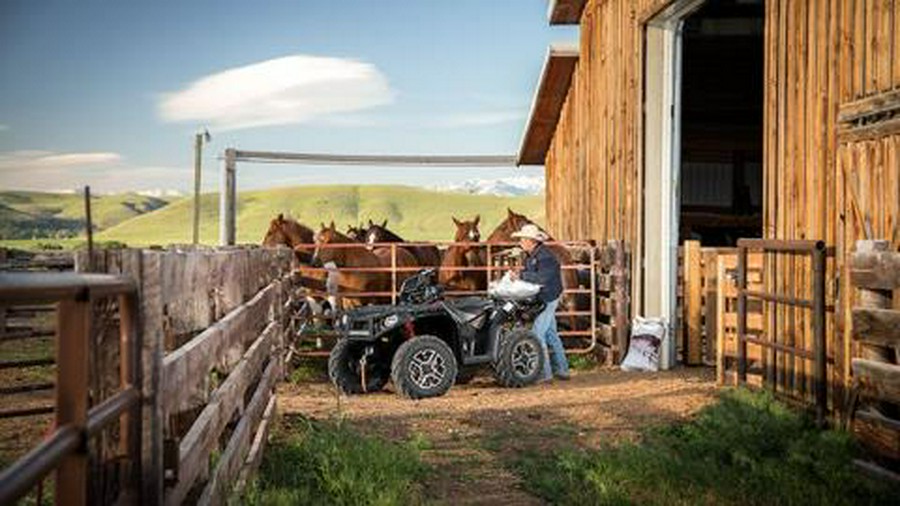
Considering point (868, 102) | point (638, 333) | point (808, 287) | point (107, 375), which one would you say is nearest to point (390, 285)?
point (638, 333)

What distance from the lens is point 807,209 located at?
9133 millimetres

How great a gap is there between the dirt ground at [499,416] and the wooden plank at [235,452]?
51.2 inches

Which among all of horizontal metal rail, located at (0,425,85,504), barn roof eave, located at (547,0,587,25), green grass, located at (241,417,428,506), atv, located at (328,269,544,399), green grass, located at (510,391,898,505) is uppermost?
barn roof eave, located at (547,0,587,25)

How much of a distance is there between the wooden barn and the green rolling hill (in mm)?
98930

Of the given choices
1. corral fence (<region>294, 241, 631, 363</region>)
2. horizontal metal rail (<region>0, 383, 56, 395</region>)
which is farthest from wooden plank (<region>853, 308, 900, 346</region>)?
corral fence (<region>294, 241, 631, 363</region>)

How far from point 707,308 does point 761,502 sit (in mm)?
7482

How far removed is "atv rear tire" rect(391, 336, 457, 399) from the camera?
35.3 ft

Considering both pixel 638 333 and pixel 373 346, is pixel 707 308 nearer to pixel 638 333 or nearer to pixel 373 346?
pixel 638 333

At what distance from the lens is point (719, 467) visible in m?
7.22

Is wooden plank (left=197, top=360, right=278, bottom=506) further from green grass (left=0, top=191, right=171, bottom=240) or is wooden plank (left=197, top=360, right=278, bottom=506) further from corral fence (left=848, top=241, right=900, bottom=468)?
green grass (left=0, top=191, right=171, bottom=240)

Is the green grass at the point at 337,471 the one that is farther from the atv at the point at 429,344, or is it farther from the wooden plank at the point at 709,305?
the wooden plank at the point at 709,305

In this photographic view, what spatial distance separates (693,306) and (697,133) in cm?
1086

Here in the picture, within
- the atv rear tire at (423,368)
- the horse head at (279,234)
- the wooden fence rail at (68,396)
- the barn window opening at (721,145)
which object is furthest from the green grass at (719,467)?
the barn window opening at (721,145)

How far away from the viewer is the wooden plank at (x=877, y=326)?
673 centimetres
